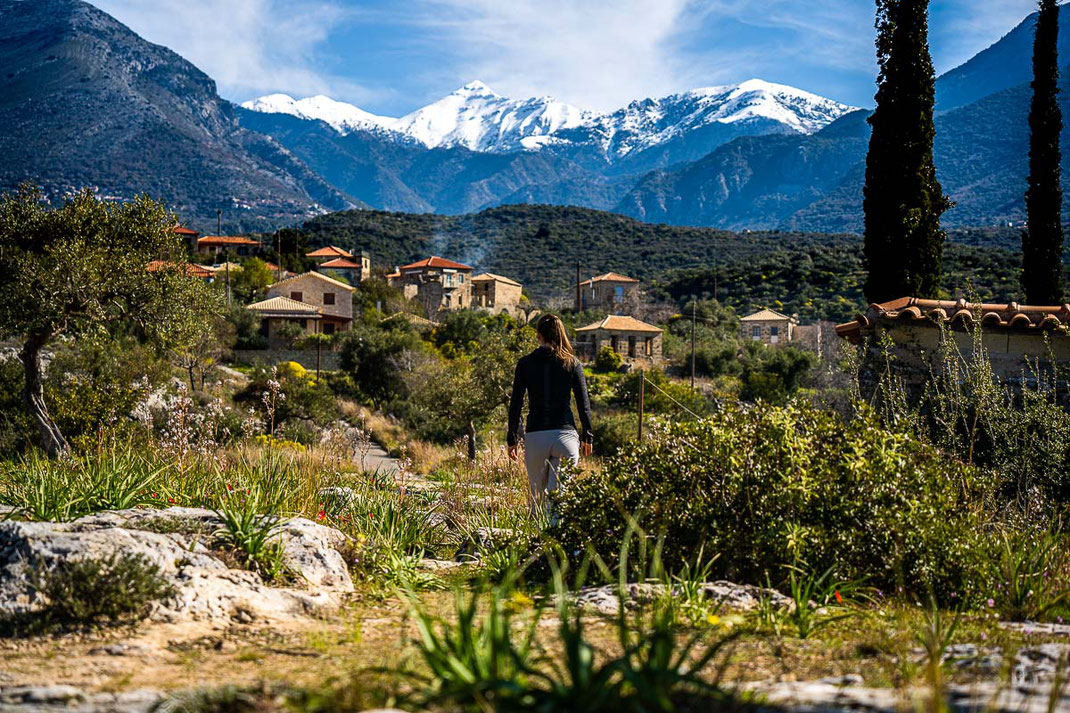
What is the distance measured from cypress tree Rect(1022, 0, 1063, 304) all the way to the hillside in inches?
1149

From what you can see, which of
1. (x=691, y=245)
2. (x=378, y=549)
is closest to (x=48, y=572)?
(x=378, y=549)

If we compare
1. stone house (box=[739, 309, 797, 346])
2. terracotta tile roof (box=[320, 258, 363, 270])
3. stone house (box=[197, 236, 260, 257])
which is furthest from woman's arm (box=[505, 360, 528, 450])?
stone house (box=[197, 236, 260, 257])

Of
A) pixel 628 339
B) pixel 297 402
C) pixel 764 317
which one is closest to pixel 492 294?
pixel 628 339

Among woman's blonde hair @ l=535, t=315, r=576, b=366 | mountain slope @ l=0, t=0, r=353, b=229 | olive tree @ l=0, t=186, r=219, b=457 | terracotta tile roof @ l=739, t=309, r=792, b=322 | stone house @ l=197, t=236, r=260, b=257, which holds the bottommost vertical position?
woman's blonde hair @ l=535, t=315, r=576, b=366

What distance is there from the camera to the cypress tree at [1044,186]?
1633 cm

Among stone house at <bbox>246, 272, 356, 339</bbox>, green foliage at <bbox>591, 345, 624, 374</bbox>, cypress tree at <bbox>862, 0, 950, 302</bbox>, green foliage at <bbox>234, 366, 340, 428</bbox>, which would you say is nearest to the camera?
cypress tree at <bbox>862, 0, 950, 302</bbox>

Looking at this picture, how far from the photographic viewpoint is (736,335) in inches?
1906

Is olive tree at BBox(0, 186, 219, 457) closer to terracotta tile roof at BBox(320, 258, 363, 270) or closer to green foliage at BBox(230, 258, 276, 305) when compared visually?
green foliage at BBox(230, 258, 276, 305)

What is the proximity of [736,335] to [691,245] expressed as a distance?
4024 centimetres

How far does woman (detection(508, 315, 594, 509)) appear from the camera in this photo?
6102 mm

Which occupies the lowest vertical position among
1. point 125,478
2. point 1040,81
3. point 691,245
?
point 125,478

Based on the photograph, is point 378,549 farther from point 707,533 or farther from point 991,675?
point 991,675

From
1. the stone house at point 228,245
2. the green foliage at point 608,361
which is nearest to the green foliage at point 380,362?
the green foliage at point 608,361

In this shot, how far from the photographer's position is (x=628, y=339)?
44906mm
